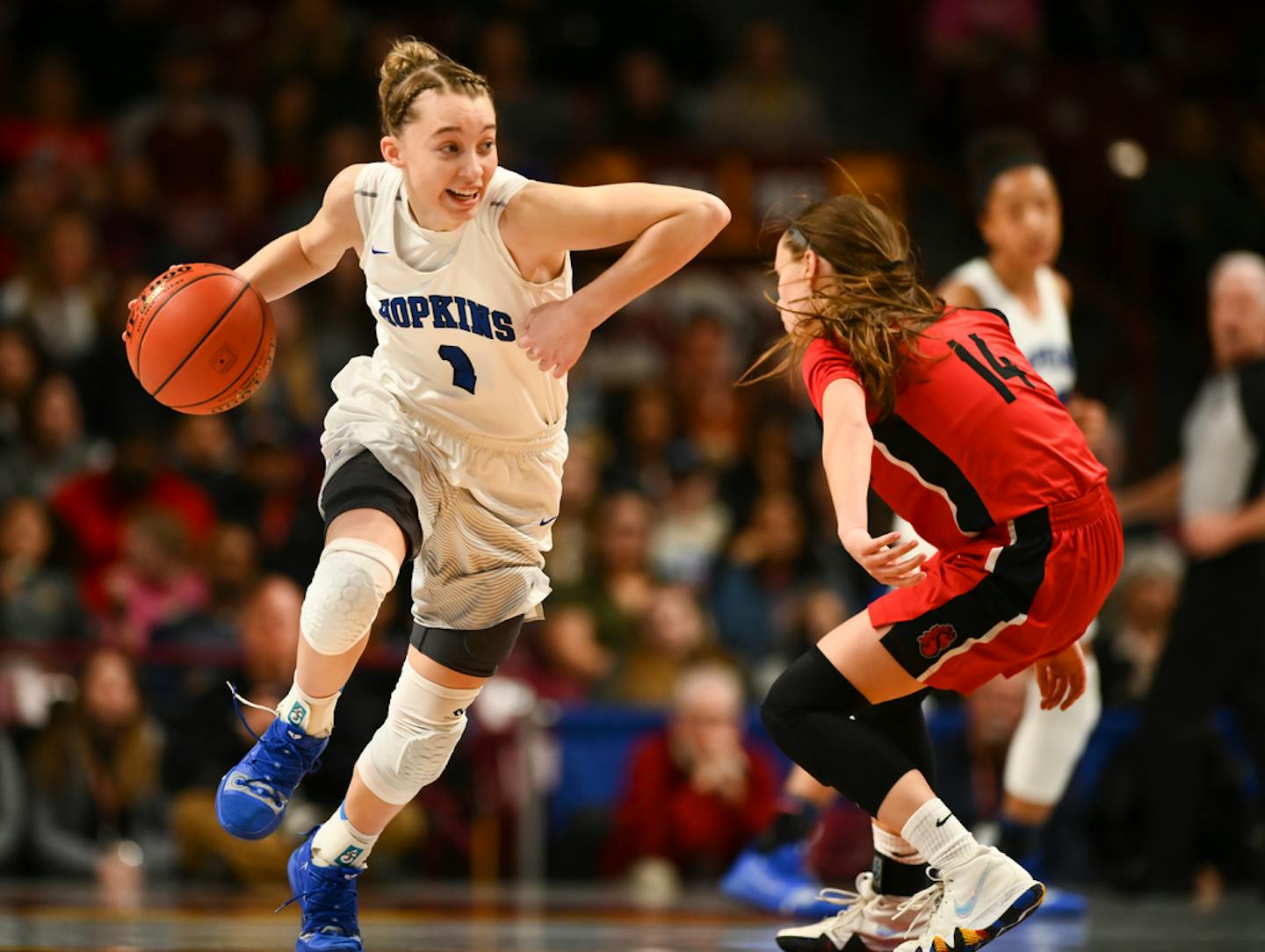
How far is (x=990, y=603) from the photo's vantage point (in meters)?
4.01

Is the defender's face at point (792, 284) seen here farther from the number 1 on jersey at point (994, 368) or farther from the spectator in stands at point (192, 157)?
the spectator in stands at point (192, 157)

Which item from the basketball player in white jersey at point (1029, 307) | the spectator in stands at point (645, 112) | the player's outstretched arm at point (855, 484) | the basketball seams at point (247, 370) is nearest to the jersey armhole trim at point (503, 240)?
the basketball seams at point (247, 370)

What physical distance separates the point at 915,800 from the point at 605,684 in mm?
4768

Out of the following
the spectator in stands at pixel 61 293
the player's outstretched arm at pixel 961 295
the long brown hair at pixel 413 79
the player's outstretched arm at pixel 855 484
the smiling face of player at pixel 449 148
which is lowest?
the player's outstretched arm at pixel 855 484

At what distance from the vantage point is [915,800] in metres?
3.95

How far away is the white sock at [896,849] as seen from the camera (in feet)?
14.3

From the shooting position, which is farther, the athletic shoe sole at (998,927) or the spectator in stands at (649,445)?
the spectator in stands at (649,445)

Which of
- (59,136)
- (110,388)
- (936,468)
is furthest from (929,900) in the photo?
(59,136)

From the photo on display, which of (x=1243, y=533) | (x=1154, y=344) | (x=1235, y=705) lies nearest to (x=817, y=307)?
(x=1243, y=533)

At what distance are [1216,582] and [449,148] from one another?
3994 mm

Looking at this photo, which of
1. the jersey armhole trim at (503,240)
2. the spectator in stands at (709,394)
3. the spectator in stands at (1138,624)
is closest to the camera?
the jersey armhole trim at (503,240)

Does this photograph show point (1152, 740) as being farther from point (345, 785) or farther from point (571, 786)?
point (345, 785)

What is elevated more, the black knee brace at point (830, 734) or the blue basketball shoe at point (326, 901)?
the black knee brace at point (830, 734)

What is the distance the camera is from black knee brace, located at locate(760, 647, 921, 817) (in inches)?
157
